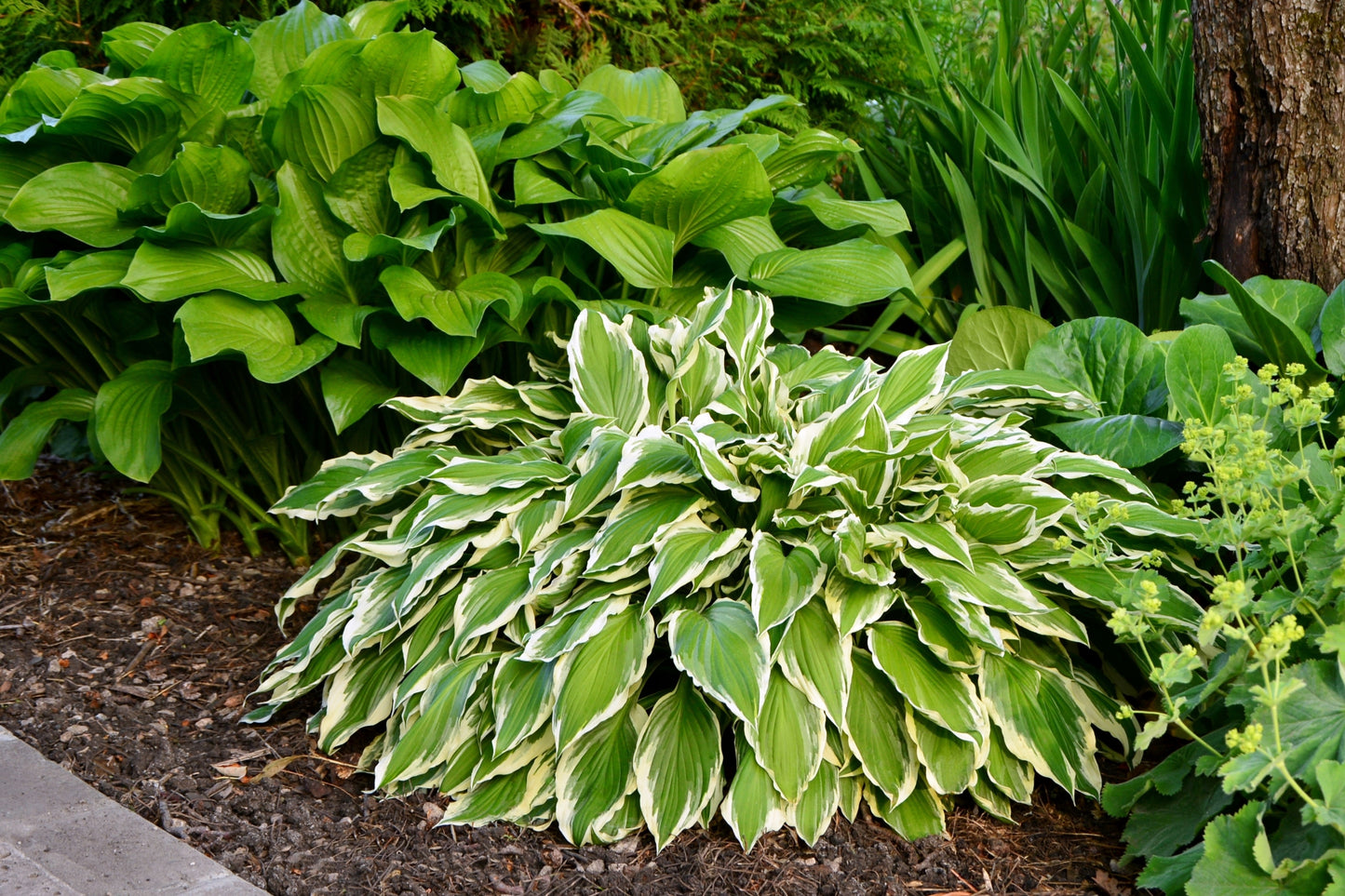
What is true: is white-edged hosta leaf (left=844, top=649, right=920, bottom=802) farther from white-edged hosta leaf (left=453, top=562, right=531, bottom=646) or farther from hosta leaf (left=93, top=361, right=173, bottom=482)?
hosta leaf (left=93, top=361, right=173, bottom=482)

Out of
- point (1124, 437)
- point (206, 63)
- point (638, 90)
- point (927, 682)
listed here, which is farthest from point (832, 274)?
point (206, 63)

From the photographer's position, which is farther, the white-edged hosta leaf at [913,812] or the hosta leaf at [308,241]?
the hosta leaf at [308,241]

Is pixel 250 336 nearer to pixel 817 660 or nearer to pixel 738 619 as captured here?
pixel 738 619

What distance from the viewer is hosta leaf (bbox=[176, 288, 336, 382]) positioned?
225 cm

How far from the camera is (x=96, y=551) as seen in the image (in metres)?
2.94

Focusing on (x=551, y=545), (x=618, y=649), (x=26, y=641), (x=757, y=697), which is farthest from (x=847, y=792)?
(x=26, y=641)

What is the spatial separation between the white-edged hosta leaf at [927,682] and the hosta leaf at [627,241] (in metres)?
1.01

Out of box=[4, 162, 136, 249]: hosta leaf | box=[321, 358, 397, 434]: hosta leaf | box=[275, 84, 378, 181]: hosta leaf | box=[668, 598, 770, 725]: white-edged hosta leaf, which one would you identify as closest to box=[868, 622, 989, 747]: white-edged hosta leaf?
box=[668, 598, 770, 725]: white-edged hosta leaf

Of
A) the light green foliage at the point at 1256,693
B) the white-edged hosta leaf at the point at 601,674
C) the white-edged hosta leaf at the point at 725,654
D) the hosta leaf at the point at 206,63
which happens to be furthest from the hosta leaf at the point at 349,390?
the light green foliage at the point at 1256,693

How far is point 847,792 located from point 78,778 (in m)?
1.37

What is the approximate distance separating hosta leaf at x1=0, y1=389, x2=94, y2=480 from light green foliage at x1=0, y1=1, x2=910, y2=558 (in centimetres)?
1

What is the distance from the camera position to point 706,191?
2570 mm

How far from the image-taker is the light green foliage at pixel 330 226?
2.40 meters

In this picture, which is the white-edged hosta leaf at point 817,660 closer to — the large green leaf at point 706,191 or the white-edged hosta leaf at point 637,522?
the white-edged hosta leaf at point 637,522
